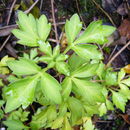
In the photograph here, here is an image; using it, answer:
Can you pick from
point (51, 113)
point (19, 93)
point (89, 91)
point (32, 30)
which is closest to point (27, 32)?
point (32, 30)

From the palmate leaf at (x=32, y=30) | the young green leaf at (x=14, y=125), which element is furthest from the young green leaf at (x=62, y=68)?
the young green leaf at (x=14, y=125)

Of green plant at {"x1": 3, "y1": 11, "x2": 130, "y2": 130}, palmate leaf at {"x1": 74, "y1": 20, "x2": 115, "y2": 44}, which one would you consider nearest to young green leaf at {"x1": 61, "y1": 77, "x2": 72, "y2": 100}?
green plant at {"x1": 3, "y1": 11, "x2": 130, "y2": 130}

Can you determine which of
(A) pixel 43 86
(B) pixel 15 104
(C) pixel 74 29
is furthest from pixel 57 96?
A: (C) pixel 74 29

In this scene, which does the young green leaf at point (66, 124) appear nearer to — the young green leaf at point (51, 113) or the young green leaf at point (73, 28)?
the young green leaf at point (51, 113)

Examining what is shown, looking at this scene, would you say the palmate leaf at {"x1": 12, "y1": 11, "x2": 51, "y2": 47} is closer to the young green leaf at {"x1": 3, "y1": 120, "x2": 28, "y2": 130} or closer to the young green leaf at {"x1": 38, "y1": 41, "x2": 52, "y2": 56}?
the young green leaf at {"x1": 38, "y1": 41, "x2": 52, "y2": 56}

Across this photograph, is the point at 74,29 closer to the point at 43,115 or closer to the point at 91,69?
the point at 91,69

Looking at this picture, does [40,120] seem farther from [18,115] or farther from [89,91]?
[89,91]
